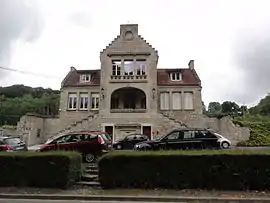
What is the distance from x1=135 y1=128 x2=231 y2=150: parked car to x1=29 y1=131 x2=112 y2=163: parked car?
2.19m

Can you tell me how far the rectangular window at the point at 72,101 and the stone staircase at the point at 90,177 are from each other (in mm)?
25004

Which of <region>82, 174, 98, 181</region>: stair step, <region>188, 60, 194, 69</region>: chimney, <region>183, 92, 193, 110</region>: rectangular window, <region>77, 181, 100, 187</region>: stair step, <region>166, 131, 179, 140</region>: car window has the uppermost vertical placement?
<region>188, 60, 194, 69</region>: chimney

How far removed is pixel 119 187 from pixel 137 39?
28.8m

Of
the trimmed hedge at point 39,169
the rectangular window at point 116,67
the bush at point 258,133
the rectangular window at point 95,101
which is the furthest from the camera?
the rectangular window at point 95,101

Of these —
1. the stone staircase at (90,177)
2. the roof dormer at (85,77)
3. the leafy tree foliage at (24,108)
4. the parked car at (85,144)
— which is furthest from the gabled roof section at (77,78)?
the leafy tree foliage at (24,108)

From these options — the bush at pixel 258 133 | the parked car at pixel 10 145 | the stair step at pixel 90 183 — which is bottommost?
the stair step at pixel 90 183

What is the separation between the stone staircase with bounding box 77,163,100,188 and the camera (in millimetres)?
13156

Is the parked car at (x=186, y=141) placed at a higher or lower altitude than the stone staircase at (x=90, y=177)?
higher

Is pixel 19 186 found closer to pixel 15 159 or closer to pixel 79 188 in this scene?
pixel 15 159

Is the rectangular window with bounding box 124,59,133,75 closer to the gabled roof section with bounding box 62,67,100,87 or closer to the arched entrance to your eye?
the arched entrance

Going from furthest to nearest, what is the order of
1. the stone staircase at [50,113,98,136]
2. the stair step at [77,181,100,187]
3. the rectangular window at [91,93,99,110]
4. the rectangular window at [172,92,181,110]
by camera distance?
the rectangular window at [91,93,99,110] < the rectangular window at [172,92,181,110] < the stone staircase at [50,113,98,136] < the stair step at [77,181,100,187]

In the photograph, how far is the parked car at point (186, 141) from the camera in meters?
18.6

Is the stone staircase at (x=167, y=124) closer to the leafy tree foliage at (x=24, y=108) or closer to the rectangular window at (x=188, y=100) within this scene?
the rectangular window at (x=188, y=100)

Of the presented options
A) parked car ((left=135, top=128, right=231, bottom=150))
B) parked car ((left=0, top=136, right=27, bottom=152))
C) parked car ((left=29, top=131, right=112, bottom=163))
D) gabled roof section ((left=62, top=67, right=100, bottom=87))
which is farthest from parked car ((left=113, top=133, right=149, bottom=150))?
gabled roof section ((left=62, top=67, right=100, bottom=87))
